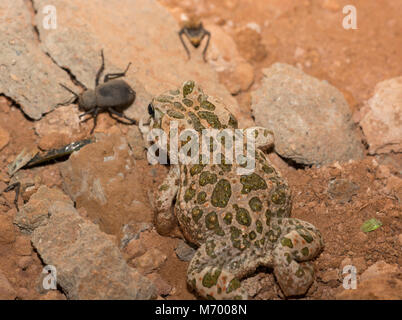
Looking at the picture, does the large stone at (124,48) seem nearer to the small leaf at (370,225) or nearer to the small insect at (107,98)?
the small insect at (107,98)

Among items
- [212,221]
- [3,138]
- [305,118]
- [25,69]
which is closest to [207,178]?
[212,221]

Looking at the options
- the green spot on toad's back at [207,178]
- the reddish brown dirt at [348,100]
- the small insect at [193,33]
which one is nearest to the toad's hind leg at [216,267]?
the reddish brown dirt at [348,100]

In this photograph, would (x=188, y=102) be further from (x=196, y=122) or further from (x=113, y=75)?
(x=113, y=75)

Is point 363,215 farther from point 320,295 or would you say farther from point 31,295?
point 31,295

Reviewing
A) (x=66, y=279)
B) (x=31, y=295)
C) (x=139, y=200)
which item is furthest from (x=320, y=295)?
(x=31, y=295)

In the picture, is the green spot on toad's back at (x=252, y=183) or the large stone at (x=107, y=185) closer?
the green spot on toad's back at (x=252, y=183)
